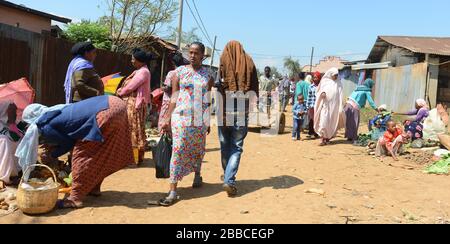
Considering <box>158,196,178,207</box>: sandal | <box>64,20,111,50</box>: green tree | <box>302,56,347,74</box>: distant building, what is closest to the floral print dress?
<box>158,196,178,207</box>: sandal

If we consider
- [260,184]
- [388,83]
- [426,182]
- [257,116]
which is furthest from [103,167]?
[388,83]

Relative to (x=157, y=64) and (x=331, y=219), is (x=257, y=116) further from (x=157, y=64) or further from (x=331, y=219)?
(x=331, y=219)

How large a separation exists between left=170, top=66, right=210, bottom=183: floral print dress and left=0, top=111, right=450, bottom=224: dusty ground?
47 cm

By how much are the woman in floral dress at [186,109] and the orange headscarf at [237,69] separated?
256 millimetres

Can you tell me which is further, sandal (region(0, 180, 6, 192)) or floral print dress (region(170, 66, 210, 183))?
sandal (region(0, 180, 6, 192))

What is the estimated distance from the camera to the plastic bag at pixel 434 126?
8.38 metres

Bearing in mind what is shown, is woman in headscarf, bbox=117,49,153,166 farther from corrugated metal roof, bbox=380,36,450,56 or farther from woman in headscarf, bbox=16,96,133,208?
corrugated metal roof, bbox=380,36,450,56

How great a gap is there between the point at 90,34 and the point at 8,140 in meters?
11.7

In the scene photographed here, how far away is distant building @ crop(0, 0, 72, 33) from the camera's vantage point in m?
12.9

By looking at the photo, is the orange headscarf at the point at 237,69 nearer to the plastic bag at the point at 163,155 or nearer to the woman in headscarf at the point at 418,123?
the plastic bag at the point at 163,155

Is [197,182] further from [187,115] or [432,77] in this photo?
[432,77]

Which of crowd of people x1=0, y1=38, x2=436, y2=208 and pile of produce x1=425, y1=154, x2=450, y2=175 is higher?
crowd of people x1=0, y1=38, x2=436, y2=208

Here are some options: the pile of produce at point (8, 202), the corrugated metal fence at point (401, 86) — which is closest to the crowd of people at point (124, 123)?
the pile of produce at point (8, 202)

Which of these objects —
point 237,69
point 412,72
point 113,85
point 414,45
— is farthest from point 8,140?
point 414,45
